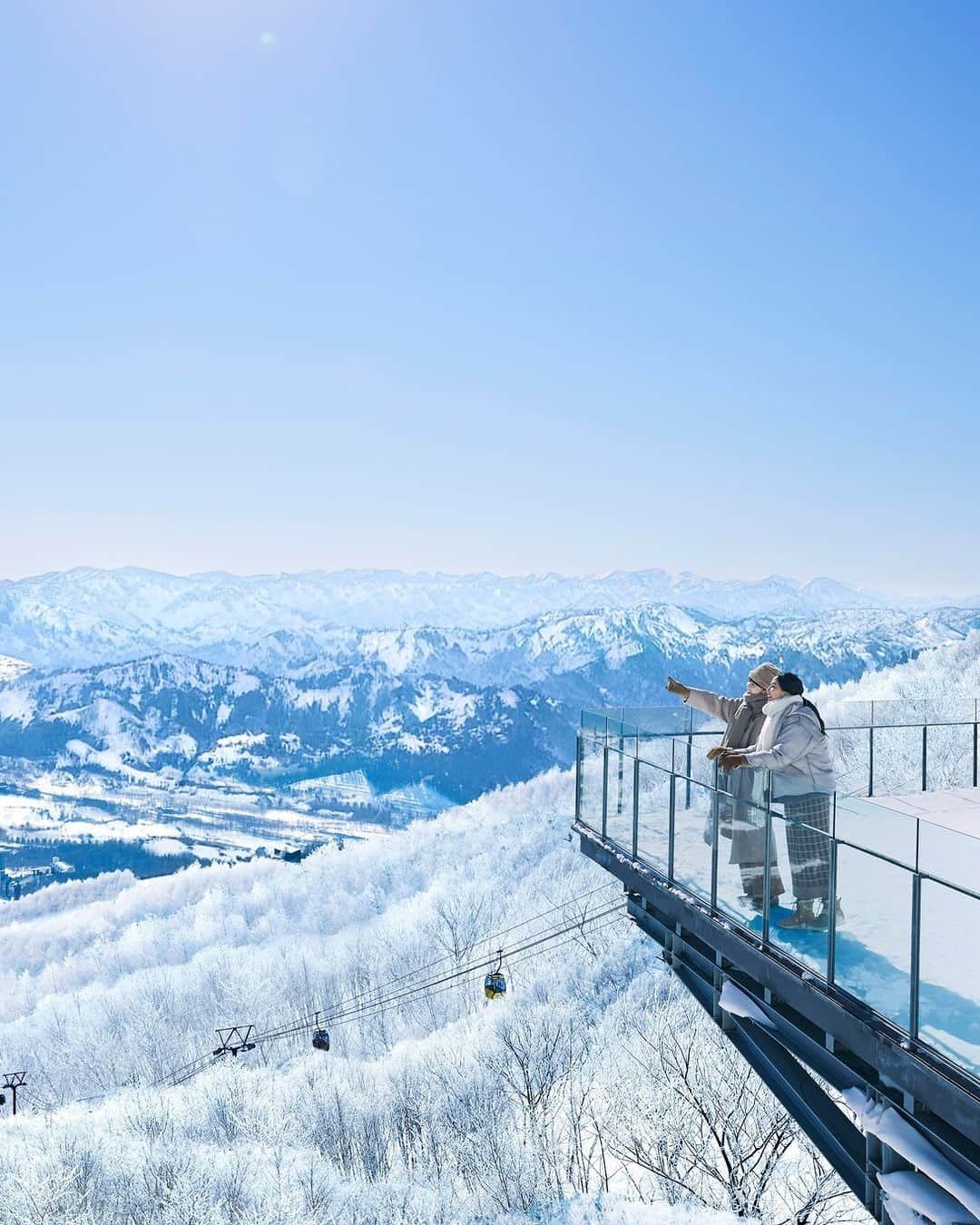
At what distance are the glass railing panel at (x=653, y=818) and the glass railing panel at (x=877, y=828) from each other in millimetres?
3569

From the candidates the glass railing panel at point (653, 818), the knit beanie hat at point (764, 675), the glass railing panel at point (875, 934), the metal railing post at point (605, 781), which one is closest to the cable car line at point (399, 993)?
the metal railing post at point (605, 781)

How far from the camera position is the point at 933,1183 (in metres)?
7.52

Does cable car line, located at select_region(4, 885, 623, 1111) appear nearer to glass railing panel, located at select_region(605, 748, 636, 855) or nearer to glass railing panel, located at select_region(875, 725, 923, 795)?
glass railing panel, located at select_region(875, 725, 923, 795)

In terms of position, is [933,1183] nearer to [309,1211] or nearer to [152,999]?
[309,1211]

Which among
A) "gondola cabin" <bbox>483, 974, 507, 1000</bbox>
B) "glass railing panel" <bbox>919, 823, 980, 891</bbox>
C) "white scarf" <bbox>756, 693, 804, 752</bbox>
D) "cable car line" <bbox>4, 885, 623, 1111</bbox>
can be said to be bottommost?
"cable car line" <bbox>4, 885, 623, 1111</bbox>

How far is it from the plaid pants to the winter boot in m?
0.07

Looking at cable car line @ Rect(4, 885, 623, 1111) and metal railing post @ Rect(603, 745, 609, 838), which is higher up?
metal railing post @ Rect(603, 745, 609, 838)

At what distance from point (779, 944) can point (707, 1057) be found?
99.1ft

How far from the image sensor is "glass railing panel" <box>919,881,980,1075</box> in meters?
6.89

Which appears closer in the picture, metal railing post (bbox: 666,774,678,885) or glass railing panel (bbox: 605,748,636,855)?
metal railing post (bbox: 666,774,678,885)

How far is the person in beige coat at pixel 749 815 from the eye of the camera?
945 cm

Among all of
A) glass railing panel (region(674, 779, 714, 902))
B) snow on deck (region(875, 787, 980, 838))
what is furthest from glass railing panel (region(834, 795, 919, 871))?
snow on deck (region(875, 787, 980, 838))

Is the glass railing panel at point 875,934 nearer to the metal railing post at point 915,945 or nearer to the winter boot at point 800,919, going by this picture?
the metal railing post at point 915,945

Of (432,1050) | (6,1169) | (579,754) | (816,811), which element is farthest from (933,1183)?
(432,1050)
